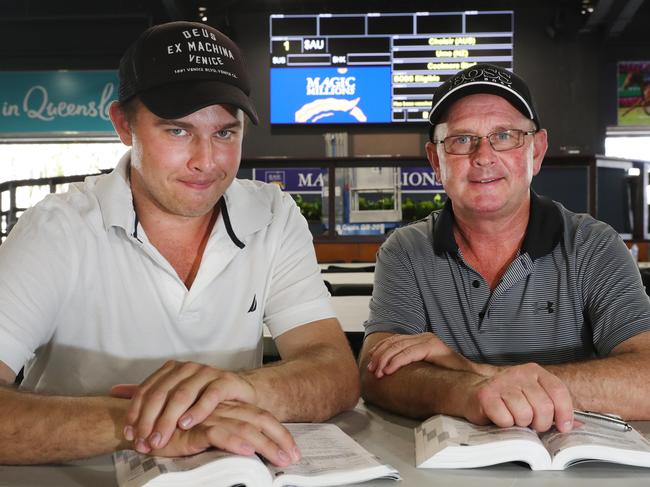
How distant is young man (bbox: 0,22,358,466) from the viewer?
125cm

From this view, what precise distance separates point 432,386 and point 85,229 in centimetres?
68

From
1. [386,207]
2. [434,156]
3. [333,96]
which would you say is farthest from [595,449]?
[333,96]

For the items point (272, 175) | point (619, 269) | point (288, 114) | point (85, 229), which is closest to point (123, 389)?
point (85, 229)

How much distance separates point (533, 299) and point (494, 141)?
342 millimetres

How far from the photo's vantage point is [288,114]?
7.82 m

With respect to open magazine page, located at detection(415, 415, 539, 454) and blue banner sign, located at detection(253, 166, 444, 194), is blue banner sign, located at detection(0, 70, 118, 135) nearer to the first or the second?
blue banner sign, located at detection(253, 166, 444, 194)

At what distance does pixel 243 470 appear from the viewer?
82cm

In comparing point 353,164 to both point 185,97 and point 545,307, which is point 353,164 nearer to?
point 545,307

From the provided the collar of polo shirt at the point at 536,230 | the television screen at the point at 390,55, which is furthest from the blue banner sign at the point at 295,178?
the collar of polo shirt at the point at 536,230

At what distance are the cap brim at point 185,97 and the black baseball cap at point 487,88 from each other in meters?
0.48

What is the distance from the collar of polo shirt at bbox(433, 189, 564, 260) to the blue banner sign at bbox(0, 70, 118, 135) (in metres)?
7.39

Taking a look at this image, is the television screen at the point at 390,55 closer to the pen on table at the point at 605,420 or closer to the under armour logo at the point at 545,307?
the under armour logo at the point at 545,307

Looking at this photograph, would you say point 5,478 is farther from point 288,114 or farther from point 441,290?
point 288,114

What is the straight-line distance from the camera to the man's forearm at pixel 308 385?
45.1 inches
